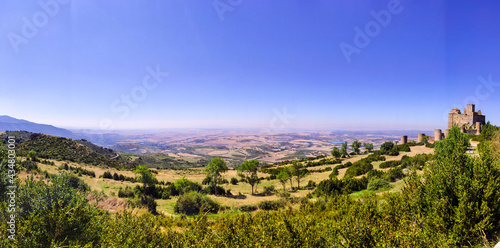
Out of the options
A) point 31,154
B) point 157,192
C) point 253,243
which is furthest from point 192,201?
point 31,154

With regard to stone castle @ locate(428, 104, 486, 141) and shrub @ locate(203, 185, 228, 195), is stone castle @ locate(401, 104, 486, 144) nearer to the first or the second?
stone castle @ locate(428, 104, 486, 141)

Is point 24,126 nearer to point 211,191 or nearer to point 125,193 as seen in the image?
point 125,193

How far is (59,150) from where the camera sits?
1591 inches

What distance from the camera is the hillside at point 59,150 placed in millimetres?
37281

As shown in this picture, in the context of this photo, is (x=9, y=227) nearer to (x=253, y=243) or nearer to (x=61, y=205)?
(x=61, y=205)

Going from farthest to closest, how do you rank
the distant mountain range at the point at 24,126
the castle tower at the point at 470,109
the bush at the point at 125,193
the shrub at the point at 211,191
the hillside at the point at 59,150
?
the distant mountain range at the point at 24,126 < the hillside at the point at 59,150 < the castle tower at the point at 470,109 < the shrub at the point at 211,191 < the bush at the point at 125,193

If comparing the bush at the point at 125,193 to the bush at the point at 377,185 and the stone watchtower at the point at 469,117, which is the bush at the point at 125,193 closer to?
the bush at the point at 377,185

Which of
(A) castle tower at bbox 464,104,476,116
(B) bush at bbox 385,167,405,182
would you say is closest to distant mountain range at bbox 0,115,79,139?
(B) bush at bbox 385,167,405,182

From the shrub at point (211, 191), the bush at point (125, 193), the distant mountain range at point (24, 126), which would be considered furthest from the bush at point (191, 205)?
the distant mountain range at point (24, 126)

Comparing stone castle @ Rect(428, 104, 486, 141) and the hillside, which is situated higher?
stone castle @ Rect(428, 104, 486, 141)

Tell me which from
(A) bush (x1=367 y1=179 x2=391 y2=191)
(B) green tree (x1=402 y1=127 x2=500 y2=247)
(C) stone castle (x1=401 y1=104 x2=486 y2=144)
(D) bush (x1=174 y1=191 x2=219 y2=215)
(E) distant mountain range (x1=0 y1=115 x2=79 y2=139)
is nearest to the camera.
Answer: (B) green tree (x1=402 y1=127 x2=500 y2=247)

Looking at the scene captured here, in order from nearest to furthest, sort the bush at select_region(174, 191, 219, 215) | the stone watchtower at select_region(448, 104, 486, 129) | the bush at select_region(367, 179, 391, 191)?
the bush at select_region(367, 179, 391, 191), the bush at select_region(174, 191, 219, 215), the stone watchtower at select_region(448, 104, 486, 129)

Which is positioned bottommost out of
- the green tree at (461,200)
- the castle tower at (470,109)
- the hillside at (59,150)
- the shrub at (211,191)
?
the shrub at (211,191)

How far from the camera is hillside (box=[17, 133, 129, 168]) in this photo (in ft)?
122
